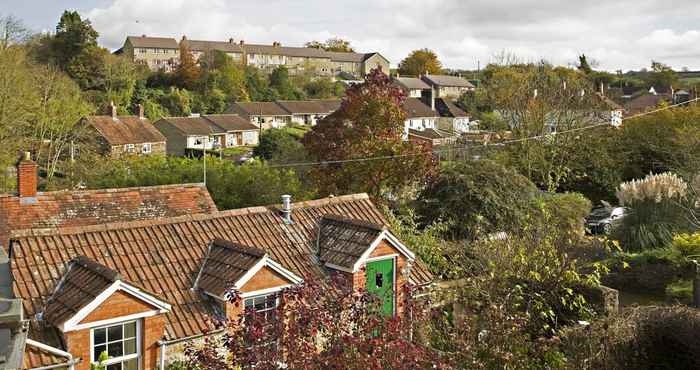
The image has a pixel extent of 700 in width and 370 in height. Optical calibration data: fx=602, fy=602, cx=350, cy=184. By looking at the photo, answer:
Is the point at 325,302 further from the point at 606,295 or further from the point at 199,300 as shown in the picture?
the point at 606,295

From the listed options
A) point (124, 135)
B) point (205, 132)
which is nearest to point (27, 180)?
point (124, 135)

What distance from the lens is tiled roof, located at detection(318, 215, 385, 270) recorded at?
1278 centimetres

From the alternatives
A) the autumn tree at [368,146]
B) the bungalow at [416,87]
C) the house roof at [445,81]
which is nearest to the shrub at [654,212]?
the autumn tree at [368,146]

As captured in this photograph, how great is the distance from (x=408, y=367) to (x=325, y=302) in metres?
1.36

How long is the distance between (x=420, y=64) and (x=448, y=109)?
112 feet

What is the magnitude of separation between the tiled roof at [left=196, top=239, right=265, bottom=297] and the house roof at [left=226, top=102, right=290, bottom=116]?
2519 inches

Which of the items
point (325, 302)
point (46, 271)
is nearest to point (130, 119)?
point (46, 271)

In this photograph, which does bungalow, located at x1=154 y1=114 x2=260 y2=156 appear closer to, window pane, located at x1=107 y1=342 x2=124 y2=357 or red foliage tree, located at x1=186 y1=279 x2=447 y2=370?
window pane, located at x1=107 y1=342 x2=124 y2=357

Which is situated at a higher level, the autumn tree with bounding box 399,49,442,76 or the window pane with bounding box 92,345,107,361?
the autumn tree with bounding box 399,49,442,76

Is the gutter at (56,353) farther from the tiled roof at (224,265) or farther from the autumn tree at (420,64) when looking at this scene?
the autumn tree at (420,64)

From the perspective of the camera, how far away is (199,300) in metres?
11.4

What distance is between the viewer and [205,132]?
204 feet

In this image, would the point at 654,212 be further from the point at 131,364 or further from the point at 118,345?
the point at 118,345

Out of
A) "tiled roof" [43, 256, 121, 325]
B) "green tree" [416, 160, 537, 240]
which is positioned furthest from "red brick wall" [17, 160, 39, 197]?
"green tree" [416, 160, 537, 240]
